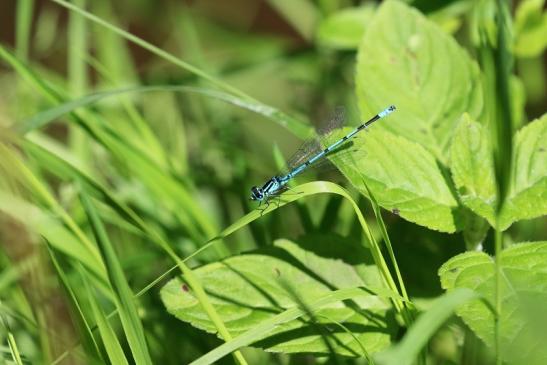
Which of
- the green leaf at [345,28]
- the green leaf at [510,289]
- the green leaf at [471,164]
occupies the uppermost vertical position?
the green leaf at [345,28]

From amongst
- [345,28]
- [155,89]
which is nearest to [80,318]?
[155,89]

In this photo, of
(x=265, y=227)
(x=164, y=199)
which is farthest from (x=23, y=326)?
(x=265, y=227)

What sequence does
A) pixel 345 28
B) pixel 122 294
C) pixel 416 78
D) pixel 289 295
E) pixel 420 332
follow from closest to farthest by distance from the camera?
pixel 420 332 < pixel 122 294 < pixel 289 295 < pixel 416 78 < pixel 345 28

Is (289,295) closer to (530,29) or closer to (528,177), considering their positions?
(528,177)

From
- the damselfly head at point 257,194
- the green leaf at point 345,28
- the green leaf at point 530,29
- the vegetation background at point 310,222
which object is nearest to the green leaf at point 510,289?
the vegetation background at point 310,222

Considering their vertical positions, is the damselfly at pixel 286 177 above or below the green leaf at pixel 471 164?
above

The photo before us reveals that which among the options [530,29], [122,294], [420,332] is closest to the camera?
[420,332]

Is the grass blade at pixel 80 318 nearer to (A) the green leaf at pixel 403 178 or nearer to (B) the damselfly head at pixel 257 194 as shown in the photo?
(A) the green leaf at pixel 403 178

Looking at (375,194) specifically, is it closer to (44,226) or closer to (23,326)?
(44,226)
